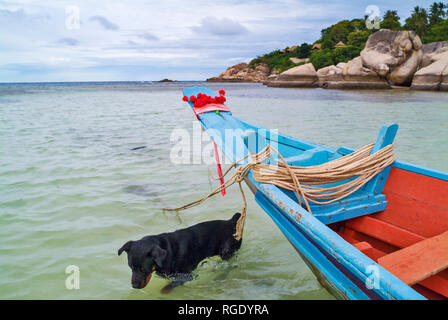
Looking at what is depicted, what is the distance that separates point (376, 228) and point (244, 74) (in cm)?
8412

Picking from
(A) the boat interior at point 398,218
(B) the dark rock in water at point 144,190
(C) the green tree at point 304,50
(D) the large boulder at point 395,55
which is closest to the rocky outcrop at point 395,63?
(D) the large boulder at point 395,55

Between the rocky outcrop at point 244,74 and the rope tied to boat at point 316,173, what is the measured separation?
73831 millimetres

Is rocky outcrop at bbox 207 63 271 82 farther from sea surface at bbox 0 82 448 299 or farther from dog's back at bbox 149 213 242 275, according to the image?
dog's back at bbox 149 213 242 275

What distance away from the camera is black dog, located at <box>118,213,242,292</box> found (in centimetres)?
220

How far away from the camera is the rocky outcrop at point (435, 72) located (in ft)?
80.6

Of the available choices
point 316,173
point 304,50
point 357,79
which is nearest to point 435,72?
point 357,79

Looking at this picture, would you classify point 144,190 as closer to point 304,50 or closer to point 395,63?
point 395,63

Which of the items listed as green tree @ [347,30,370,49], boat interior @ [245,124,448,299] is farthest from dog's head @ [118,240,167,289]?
green tree @ [347,30,370,49]

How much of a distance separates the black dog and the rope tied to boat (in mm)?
178

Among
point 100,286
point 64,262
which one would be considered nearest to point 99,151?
point 64,262

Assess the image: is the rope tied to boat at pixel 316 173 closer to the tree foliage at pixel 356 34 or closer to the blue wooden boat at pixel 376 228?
the blue wooden boat at pixel 376 228

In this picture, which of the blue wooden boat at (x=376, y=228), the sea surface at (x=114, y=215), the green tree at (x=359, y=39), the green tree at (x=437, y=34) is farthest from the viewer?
the green tree at (x=359, y=39)
